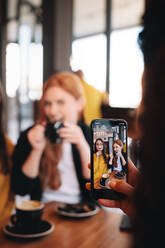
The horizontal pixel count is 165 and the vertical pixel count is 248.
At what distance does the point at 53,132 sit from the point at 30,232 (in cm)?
61

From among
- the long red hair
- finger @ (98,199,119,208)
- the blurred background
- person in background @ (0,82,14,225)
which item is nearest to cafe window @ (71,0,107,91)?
the blurred background

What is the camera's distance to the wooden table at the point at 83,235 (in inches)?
36.9

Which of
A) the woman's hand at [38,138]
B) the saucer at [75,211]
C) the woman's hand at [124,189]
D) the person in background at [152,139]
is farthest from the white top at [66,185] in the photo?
the person in background at [152,139]

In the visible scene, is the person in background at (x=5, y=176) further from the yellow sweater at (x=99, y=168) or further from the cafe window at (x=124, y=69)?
the yellow sweater at (x=99, y=168)

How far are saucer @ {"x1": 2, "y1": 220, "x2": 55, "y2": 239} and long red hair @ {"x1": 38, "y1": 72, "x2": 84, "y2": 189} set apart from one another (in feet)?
1.43

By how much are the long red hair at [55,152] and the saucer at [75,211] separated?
28 centimetres

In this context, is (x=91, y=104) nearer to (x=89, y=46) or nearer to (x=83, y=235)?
(x=89, y=46)

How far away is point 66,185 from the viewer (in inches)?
58.3

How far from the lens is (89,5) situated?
1729mm

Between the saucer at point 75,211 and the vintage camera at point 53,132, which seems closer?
the saucer at point 75,211

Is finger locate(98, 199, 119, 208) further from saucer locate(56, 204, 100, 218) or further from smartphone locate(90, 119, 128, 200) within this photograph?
saucer locate(56, 204, 100, 218)

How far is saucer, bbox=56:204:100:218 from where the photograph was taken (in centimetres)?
114

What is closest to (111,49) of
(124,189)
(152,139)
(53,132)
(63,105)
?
(63,105)

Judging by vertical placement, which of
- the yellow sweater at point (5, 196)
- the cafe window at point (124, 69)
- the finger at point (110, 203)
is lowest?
the yellow sweater at point (5, 196)
